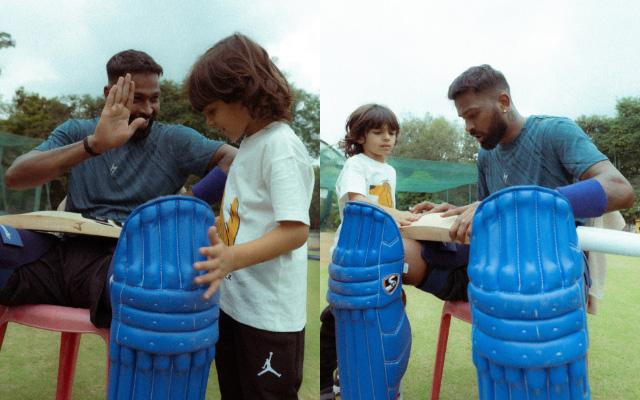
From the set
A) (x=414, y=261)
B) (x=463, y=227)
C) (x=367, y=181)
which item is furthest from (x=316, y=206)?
(x=463, y=227)

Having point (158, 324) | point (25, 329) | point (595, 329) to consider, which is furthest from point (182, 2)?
point (595, 329)

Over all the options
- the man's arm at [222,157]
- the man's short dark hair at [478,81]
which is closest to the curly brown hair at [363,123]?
the man's short dark hair at [478,81]

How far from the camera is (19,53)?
133 cm

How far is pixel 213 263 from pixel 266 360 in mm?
276

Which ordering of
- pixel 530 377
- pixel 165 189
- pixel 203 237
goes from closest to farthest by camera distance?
pixel 530 377 < pixel 203 237 < pixel 165 189

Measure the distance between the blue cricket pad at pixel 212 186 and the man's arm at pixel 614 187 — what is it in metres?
0.69

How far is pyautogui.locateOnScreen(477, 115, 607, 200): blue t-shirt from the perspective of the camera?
42.0 inches

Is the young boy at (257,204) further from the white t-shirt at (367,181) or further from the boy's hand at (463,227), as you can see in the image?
the white t-shirt at (367,181)

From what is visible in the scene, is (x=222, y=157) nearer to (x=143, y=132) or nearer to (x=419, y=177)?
(x=143, y=132)

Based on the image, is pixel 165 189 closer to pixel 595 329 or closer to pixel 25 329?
pixel 25 329

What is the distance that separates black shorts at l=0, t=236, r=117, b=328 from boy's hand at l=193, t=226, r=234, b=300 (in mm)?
271

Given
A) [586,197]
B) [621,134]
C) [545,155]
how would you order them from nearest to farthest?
[586,197] < [545,155] < [621,134]

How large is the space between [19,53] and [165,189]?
51 cm

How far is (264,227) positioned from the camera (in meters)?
0.96
